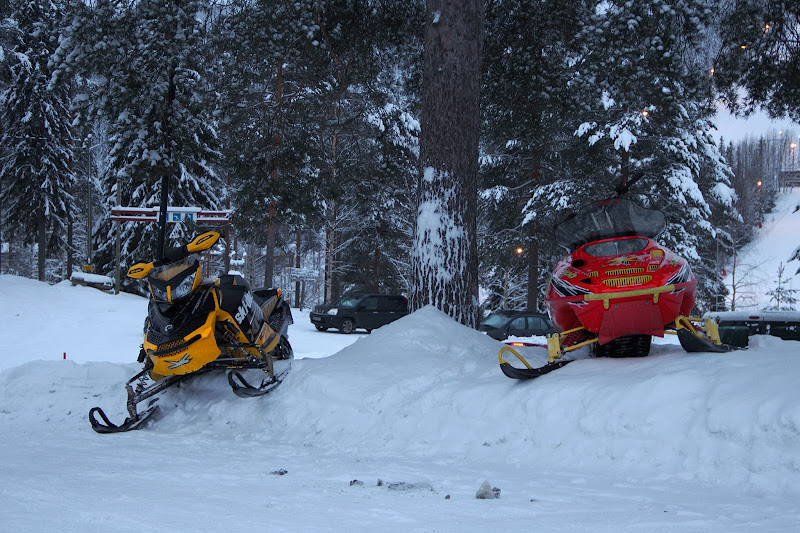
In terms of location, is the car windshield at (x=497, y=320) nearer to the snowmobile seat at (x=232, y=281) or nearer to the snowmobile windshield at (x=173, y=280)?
the snowmobile seat at (x=232, y=281)

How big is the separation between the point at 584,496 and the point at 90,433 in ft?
14.3

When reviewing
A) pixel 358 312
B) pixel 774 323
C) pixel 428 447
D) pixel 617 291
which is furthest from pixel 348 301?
pixel 617 291

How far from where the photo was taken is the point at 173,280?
548 centimetres

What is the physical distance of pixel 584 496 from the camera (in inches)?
136

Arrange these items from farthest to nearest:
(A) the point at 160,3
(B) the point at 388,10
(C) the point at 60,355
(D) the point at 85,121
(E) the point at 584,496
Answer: (C) the point at 60,355
(B) the point at 388,10
(D) the point at 85,121
(A) the point at 160,3
(E) the point at 584,496

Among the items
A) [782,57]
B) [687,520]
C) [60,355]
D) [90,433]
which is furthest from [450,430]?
[60,355]

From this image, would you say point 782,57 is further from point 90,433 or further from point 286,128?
point 90,433

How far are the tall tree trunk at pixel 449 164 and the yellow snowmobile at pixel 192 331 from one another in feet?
6.39

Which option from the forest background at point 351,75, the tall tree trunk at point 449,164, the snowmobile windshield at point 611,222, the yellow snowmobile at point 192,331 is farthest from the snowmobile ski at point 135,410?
the snowmobile windshield at point 611,222

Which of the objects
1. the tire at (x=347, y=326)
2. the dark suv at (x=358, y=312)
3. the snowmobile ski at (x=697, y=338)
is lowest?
the tire at (x=347, y=326)

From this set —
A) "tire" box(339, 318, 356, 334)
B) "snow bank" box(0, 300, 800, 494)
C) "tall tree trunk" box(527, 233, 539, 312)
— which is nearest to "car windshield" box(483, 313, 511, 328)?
"tall tree trunk" box(527, 233, 539, 312)

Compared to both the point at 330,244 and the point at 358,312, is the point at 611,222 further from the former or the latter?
the point at 330,244

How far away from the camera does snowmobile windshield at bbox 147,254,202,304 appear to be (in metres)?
5.46

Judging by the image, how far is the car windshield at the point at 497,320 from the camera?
18422mm
